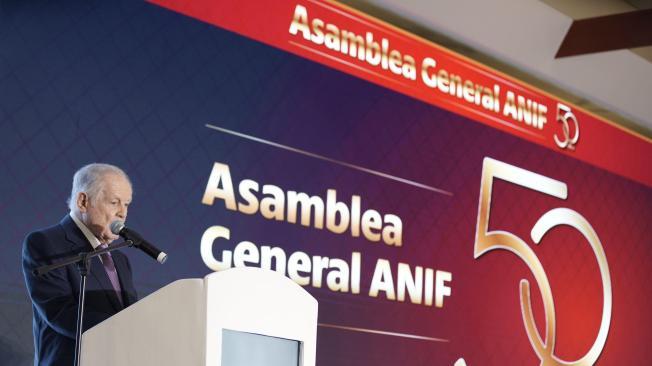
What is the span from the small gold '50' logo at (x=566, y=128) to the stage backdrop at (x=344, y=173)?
0.01 m

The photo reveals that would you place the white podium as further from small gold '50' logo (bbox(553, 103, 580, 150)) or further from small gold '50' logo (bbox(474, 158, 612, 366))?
small gold '50' logo (bbox(553, 103, 580, 150))

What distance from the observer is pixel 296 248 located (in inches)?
186

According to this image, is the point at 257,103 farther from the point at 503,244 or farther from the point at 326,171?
the point at 503,244

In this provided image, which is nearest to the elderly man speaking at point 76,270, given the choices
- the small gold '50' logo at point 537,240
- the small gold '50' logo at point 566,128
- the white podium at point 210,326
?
the white podium at point 210,326

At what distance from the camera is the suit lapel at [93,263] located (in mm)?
3193

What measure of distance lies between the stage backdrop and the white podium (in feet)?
4.01

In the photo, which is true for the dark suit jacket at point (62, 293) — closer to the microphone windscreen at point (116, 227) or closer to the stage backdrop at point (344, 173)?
the microphone windscreen at point (116, 227)

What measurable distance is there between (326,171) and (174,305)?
8.40ft

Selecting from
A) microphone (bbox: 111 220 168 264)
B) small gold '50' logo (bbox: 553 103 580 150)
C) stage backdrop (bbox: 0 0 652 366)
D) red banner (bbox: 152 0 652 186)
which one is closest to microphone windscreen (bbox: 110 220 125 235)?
microphone (bbox: 111 220 168 264)

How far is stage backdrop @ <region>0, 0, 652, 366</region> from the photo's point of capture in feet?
12.8

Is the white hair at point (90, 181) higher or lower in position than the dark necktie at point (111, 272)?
higher

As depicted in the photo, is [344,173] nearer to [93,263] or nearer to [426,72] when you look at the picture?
[426,72]

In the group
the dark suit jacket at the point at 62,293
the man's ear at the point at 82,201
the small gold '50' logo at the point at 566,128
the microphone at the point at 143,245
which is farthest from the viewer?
the small gold '50' logo at the point at 566,128

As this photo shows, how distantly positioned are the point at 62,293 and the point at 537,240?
383cm
